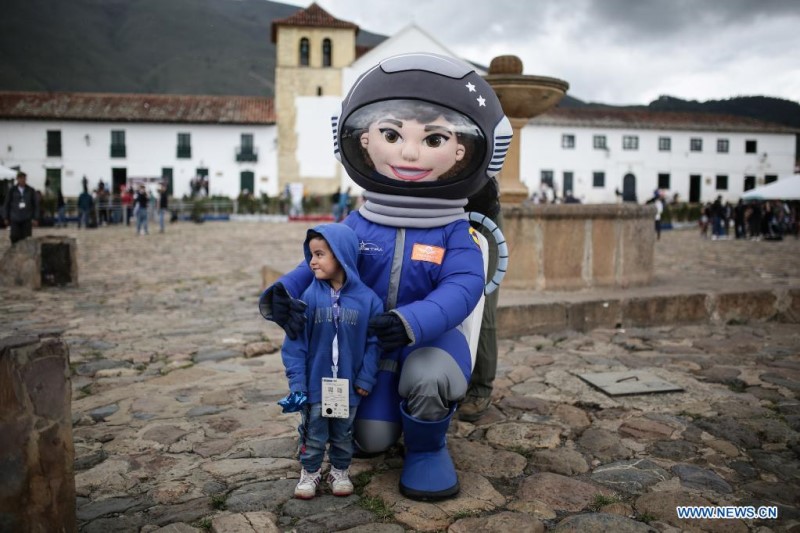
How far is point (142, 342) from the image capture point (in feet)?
18.1

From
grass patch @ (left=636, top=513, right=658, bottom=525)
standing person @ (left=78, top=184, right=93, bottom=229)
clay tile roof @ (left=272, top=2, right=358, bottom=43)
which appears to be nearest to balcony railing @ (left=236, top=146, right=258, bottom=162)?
clay tile roof @ (left=272, top=2, right=358, bottom=43)

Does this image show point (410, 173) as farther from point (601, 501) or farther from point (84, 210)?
point (84, 210)

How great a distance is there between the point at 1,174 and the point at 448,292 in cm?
1616

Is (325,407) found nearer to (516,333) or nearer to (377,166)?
(377,166)

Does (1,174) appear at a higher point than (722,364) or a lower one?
higher

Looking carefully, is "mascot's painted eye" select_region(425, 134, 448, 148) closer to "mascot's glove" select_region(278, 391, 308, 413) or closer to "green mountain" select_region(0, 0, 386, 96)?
"mascot's glove" select_region(278, 391, 308, 413)

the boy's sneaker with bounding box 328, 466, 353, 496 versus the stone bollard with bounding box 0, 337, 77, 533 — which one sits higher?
the stone bollard with bounding box 0, 337, 77, 533

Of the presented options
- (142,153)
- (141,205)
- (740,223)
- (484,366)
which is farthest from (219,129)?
(484,366)

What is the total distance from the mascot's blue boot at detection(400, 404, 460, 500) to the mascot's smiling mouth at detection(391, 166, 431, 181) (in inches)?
37.4

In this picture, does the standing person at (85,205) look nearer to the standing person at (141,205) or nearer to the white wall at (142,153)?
the standing person at (141,205)

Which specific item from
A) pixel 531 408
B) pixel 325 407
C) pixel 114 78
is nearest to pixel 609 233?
pixel 531 408

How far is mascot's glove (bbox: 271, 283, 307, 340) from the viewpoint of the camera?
242 centimetres

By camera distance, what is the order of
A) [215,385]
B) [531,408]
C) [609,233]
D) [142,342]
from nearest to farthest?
[531,408]
[215,385]
[142,342]
[609,233]

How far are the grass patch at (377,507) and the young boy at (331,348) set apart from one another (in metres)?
0.12
